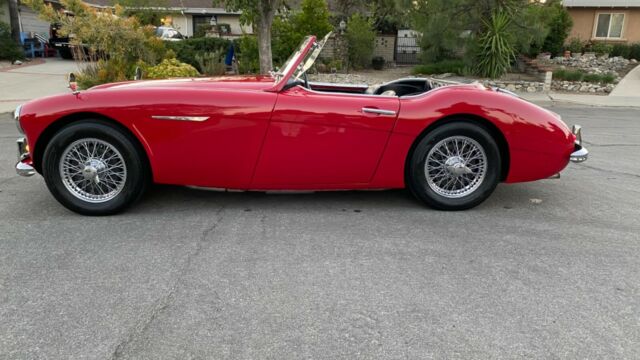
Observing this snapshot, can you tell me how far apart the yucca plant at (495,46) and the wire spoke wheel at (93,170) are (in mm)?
13738

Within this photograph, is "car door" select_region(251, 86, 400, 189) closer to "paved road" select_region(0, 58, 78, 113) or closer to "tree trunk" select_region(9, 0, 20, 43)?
"paved road" select_region(0, 58, 78, 113)

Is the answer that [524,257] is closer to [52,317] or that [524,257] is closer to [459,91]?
[459,91]

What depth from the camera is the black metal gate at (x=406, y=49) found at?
24.1 meters

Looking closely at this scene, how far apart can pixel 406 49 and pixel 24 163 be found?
2210cm

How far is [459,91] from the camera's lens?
4.27 m

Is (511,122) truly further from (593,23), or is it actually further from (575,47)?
(593,23)

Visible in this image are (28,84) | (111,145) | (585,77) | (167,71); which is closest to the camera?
(111,145)

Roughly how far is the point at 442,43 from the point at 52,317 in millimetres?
15938

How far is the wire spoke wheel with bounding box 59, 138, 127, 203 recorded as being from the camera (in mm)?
4066

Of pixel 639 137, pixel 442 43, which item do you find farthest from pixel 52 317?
pixel 442 43

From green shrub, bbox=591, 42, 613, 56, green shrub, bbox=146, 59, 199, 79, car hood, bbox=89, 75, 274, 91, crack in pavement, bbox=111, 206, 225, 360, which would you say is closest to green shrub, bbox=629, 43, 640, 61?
green shrub, bbox=591, 42, 613, 56

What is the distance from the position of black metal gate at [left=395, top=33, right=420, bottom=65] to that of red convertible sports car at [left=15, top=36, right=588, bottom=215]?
20520 mm

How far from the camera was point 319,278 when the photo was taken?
125 inches

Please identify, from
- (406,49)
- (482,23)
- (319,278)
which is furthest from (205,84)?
(406,49)
